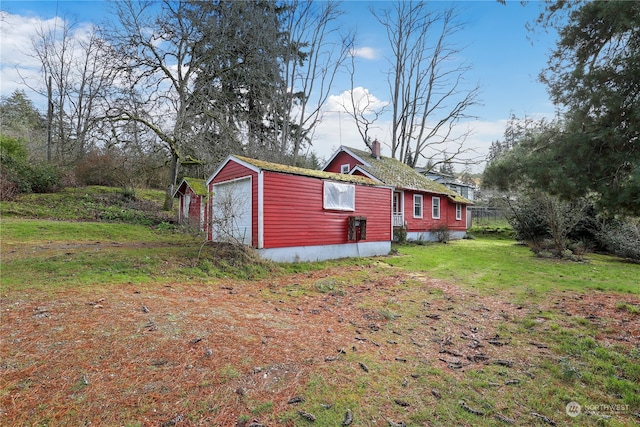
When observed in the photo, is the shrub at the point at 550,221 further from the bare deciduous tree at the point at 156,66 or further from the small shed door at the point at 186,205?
the bare deciduous tree at the point at 156,66

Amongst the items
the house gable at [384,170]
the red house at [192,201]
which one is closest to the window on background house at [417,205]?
the house gable at [384,170]

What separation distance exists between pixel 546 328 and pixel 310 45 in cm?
2262

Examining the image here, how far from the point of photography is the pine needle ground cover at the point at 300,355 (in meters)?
2.38

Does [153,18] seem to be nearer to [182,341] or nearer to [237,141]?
[237,141]

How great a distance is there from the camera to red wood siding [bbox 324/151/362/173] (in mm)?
19719

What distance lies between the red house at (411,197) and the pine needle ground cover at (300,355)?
34.6 feet

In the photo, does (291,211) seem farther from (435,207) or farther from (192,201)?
(435,207)

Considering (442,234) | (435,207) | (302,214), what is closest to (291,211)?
(302,214)

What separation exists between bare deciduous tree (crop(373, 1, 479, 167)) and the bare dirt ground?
21.7 m

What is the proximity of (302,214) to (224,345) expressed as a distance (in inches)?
248

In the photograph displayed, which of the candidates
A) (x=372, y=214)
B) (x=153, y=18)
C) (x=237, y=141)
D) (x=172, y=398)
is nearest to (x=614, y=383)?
(x=172, y=398)

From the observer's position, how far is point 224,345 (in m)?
3.31

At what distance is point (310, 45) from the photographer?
21781 mm

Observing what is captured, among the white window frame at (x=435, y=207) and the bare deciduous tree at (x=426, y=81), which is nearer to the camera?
the white window frame at (x=435, y=207)
